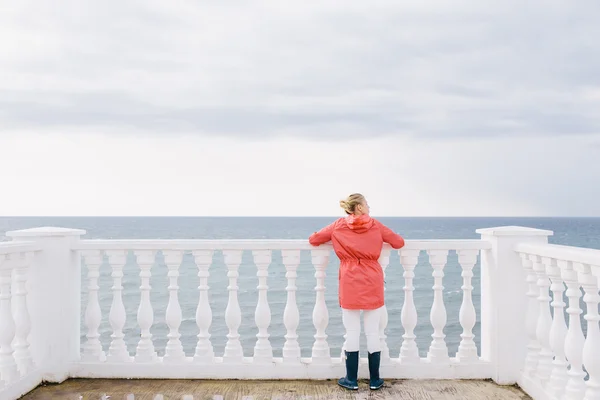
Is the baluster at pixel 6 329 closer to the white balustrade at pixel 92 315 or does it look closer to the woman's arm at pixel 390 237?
the white balustrade at pixel 92 315

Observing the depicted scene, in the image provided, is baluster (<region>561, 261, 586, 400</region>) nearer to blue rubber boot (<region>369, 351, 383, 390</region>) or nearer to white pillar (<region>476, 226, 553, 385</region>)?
white pillar (<region>476, 226, 553, 385</region>)

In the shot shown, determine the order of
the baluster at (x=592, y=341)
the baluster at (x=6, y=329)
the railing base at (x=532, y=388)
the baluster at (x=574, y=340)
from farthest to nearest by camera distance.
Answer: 1. the baluster at (x=6, y=329)
2. the railing base at (x=532, y=388)
3. the baluster at (x=574, y=340)
4. the baluster at (x=592, y=341)

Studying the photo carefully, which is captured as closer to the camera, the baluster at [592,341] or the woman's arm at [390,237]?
the baluster at [592,341]

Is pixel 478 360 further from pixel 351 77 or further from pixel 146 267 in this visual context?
pixel 351 77

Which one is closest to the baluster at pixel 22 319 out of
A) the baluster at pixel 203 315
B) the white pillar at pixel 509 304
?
the baluster at pixel 203 315

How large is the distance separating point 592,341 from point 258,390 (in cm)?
238

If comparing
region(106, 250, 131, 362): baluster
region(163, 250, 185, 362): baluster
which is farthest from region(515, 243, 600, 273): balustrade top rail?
region(106, 250, 131, 362): baluster

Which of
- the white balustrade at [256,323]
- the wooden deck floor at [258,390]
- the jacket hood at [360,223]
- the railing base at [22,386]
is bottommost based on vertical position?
the wooden deck floor at [258,390]

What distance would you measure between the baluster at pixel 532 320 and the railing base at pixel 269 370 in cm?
37

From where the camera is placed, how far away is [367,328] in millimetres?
4465

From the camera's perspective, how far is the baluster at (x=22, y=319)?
14.8 feet

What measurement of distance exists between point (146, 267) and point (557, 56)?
3744cm

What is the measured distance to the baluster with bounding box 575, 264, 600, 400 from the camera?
3.39m

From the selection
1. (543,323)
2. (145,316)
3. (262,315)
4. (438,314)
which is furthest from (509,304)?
(145,316)
